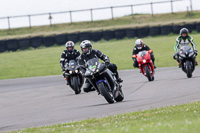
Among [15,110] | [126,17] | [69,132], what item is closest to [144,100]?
[15,110]

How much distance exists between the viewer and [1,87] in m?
22.4

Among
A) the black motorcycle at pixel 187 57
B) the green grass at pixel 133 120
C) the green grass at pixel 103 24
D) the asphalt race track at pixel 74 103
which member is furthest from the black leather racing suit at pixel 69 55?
the green grass at pixel 103 24

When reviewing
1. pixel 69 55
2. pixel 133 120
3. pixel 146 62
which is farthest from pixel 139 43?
pixel 133 120

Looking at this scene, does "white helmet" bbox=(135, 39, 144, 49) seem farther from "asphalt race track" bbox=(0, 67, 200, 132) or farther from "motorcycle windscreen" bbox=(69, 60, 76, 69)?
"motorcycle windscreen" bbox=(69, 60, 76, 69)

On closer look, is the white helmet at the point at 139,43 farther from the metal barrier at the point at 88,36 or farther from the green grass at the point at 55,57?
the metal barrier at the point at 88,36

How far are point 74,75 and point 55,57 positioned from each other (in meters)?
18.8

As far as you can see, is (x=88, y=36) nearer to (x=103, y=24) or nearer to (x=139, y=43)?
(x=103, y=24)

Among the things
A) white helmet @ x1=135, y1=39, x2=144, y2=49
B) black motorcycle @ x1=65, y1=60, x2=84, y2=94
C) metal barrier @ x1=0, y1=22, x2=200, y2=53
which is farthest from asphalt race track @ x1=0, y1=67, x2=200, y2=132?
metal barrier @ x1=0, y1=22, x2=200, y2=53

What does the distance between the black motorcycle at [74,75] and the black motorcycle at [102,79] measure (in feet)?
13.3

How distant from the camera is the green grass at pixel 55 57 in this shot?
94.5ft

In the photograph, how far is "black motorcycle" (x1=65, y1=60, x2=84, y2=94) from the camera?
1684cm

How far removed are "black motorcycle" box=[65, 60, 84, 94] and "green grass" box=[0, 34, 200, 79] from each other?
10.4 meters

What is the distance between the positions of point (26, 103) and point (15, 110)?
5.72ft

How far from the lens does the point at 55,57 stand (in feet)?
117
